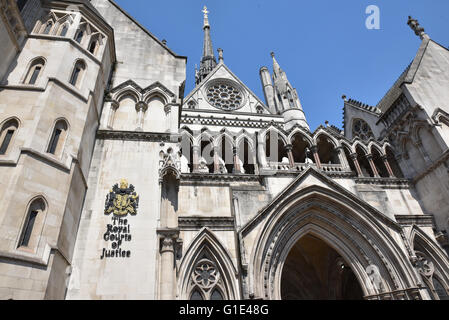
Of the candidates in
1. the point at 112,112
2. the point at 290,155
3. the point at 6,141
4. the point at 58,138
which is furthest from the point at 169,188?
the point at 290,155

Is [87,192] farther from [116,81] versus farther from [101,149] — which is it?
[116,81]

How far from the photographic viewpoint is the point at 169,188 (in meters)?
9.59

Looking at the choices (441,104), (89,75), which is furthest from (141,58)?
(441,104)

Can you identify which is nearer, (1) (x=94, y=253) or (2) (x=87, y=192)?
(1) (x=94, y=253)

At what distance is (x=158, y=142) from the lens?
417 inches

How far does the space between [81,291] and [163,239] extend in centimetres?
246

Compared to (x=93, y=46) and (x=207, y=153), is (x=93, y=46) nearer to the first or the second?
(x=93, y=46)

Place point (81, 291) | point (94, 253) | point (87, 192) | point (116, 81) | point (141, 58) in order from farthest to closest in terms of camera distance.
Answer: point (141, 58)
point (116, 81)
point (87, 192)
point (94, 253)
point (81, 291)

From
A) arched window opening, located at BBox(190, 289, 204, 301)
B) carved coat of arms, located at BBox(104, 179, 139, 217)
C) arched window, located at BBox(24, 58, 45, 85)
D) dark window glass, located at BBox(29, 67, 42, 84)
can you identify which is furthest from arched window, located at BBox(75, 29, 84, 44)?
arched window opening, located at BBox(190, 289, 204, 301)

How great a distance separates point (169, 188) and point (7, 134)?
4800 millimetres

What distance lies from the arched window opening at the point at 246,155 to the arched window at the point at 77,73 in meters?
9.38

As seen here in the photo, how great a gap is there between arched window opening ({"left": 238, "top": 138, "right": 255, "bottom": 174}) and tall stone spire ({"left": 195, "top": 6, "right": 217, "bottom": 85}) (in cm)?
2315

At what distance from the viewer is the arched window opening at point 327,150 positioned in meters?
15.7

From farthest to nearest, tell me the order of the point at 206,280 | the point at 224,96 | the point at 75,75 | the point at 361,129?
the point at 224,96 → the point at 361,129 → the point at 206,280 → the point at 75,75
